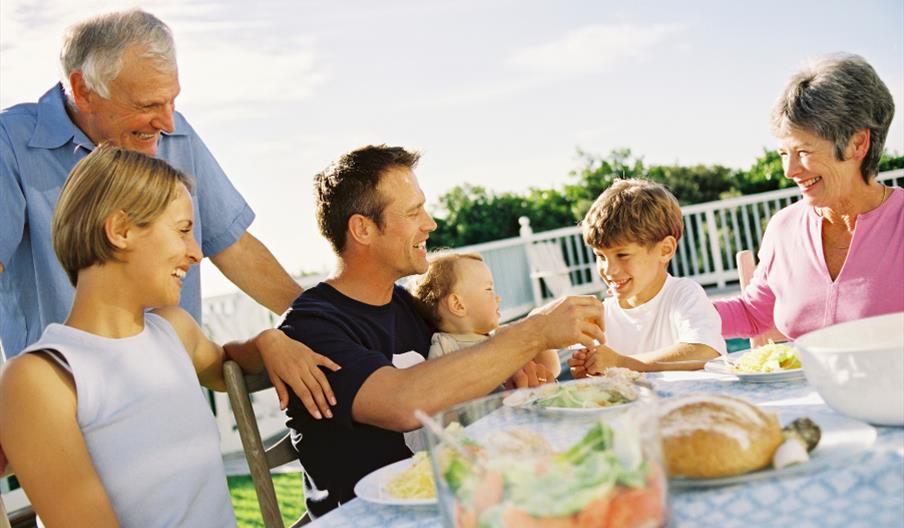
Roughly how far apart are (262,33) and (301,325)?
1681 cm

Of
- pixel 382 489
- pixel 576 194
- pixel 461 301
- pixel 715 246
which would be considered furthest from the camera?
pixel 576 194

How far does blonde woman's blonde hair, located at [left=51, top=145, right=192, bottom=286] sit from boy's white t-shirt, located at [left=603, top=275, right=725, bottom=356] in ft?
4.85

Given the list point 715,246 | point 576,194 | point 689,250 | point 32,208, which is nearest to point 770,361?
point 32,208

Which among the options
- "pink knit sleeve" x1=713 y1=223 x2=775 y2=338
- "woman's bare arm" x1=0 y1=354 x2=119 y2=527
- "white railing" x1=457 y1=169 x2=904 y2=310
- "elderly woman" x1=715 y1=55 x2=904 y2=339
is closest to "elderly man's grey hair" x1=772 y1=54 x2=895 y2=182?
"elderly woman" x1=715 y1=55 x2=904 y2=339

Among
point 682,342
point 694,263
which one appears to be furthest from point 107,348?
point 694,263

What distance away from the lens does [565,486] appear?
0.69m

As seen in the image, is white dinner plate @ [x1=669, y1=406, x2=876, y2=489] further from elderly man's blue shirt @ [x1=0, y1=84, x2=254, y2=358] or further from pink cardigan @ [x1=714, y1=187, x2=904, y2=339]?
elderly man's blue shirt @ [x1=0, y1=84, x2=254, y2=358]

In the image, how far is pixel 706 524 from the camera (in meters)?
0.89

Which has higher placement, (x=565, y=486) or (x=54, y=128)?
(x=54, y=128)

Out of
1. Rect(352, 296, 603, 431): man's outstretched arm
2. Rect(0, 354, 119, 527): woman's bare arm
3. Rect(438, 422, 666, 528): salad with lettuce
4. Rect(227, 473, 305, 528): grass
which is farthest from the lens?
Rect(227, 473, 305, 528): grass

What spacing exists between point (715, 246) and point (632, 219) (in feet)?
27.1

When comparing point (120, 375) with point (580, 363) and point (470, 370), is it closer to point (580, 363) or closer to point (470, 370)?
point (470, 370)

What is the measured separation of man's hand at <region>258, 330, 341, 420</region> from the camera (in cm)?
168

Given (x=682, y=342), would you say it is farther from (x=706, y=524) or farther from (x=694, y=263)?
(x=694, y=263)
